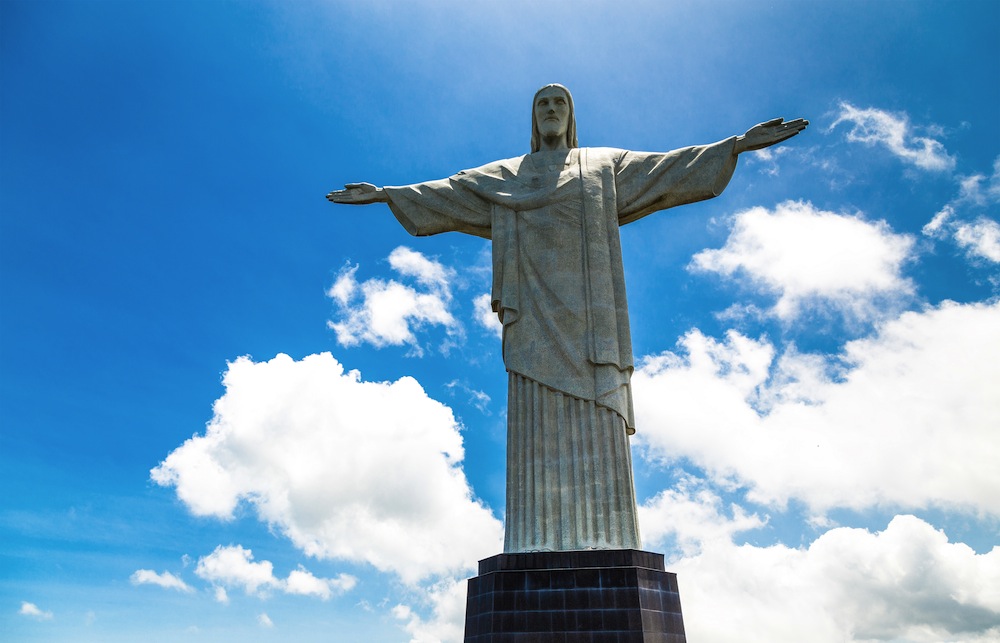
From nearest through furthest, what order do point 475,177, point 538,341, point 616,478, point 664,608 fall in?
point 664,608 → point 616,478 → point 538,341 → point 475,177

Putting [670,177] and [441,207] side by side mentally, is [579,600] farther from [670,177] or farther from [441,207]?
[441,207]

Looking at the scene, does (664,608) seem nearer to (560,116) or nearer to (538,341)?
(538,341)

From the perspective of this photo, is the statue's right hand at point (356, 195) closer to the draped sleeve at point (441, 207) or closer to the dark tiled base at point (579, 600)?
the draped sleeve at point (441, 207)

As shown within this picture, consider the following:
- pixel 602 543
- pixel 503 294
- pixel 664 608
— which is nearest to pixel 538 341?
pixel 503 294

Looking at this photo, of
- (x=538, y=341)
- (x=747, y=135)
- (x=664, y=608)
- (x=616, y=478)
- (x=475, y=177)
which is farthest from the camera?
(x=475, y=177)

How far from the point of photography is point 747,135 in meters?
12.5

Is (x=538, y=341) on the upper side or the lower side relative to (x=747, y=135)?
lower

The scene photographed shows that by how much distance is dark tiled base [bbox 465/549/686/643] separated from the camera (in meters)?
9.53

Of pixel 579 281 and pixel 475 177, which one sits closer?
pixel 579 281

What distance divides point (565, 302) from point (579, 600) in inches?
163

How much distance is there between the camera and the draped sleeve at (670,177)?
41.1ft

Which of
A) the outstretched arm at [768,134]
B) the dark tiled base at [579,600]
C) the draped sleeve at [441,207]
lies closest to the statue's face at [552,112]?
the draped sleeve at [441,207]

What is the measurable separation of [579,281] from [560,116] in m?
3.16

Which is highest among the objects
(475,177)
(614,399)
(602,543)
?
(475,177)
